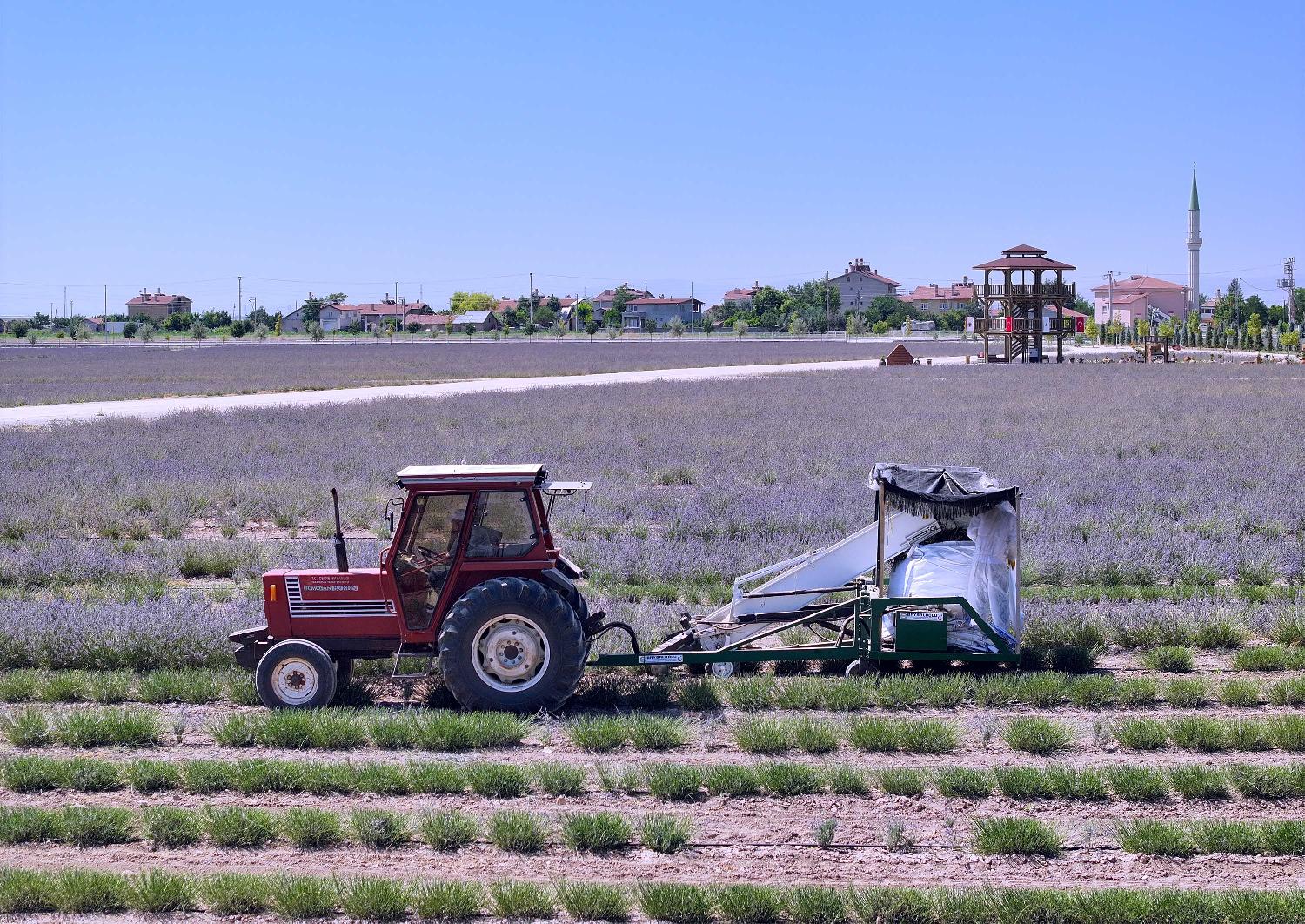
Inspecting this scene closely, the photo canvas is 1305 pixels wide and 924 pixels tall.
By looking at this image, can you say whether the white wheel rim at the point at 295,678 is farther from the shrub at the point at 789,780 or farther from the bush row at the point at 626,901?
the shrub at the point at 789,780

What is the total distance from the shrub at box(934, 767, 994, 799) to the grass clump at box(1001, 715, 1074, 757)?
70 cm

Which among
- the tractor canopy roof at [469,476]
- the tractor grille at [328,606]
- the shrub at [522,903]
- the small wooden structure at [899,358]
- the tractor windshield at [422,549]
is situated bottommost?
the shrub at [522,903]

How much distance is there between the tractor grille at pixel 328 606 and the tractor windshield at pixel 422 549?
20 cm

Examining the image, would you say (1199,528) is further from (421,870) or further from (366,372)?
(366,372)

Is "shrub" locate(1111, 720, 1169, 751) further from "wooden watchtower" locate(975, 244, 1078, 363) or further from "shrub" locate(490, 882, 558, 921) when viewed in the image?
"wooden watchtower" locate(975, 244, 1078, 363)

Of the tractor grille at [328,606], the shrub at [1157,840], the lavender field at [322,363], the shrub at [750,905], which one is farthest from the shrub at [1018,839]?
the lavender field at [322,363]

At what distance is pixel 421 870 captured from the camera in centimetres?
631

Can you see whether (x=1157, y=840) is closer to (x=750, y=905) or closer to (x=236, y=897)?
(x=750, y=905)

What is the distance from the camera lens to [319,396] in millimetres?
46000

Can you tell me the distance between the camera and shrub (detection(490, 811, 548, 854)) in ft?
21.5

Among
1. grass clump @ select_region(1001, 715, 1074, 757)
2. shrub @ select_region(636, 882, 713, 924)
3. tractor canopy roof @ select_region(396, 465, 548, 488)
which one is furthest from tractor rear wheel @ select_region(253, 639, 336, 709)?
grass clump @ select_region(1001, 715, 1074, 757)

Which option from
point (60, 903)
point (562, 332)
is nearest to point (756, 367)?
point (60, 903)

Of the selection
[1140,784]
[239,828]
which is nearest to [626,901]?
[239,828]

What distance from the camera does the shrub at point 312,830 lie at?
21.6ft
